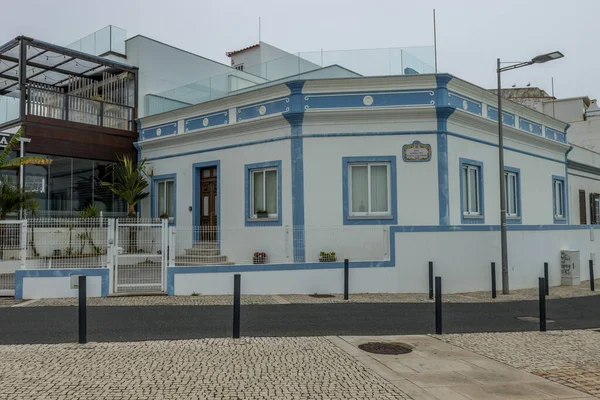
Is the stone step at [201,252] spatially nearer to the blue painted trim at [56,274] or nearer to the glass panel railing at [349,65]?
the blue painted trim at [56,274]

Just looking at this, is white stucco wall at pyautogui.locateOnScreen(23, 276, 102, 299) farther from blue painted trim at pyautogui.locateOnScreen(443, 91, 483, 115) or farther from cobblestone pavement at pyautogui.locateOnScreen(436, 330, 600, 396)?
blue painted trim at pyautogui.locateOnScreen(443, 91, 483, 115)

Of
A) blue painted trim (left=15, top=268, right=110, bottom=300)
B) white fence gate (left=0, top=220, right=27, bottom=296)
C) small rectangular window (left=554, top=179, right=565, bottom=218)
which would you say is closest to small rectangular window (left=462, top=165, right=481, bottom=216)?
small rectangular window (left=554, top=179, right=565, bottom=218)

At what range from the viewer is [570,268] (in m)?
15.4

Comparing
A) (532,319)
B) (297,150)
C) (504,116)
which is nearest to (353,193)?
(297,150)

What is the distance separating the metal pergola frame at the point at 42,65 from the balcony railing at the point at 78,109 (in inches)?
15.6

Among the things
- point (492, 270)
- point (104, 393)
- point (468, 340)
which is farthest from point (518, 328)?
point (104, 393)

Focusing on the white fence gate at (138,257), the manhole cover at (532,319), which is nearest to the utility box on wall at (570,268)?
the manhole cover at (532,319)

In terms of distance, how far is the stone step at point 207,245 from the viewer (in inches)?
549

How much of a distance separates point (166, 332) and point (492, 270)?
8.33 metres

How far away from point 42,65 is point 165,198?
6.86 metres

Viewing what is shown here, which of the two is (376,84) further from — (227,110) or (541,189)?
(541,189)

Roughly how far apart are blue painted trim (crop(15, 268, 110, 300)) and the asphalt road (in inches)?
50.0

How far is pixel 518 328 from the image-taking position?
8922mm

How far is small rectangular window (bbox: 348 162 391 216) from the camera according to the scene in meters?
14.5
